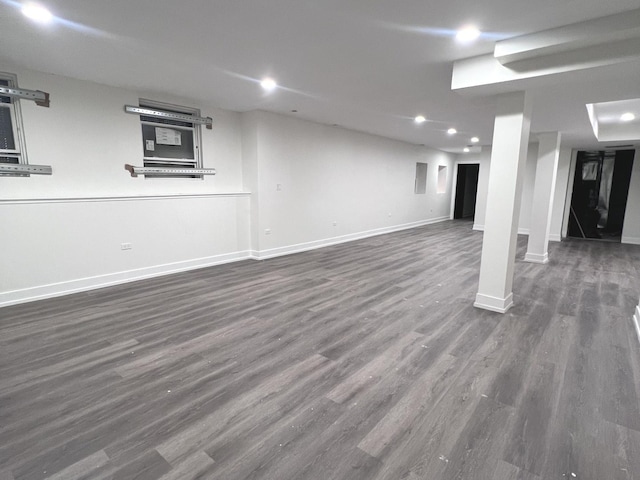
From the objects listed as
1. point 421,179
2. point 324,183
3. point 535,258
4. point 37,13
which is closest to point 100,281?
point 37,13

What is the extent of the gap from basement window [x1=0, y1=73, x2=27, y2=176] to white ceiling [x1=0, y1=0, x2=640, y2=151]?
0.33m

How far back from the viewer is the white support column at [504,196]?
11.0 ft

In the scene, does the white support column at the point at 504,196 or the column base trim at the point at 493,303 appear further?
the column base trim at the point at 493,303

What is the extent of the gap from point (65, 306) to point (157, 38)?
292cm

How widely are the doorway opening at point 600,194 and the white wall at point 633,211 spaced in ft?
0.71

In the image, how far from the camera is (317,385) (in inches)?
89.4

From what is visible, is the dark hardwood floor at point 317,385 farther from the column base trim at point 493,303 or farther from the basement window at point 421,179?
the basement window at point 421,179

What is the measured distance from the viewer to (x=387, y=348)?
110 inches

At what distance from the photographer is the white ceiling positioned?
2.29 metres

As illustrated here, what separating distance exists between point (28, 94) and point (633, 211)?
1180cm

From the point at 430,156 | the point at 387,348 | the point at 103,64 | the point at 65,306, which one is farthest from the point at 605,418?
the point at 430,156

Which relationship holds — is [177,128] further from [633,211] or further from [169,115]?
[633,211]

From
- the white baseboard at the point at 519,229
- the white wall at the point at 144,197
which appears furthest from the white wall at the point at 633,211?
the white wall at the point at 144,197

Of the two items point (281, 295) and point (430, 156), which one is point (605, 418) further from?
point (430, 156)
